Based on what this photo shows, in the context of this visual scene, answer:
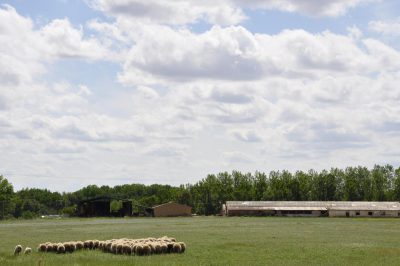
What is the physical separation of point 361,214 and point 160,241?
122 metres

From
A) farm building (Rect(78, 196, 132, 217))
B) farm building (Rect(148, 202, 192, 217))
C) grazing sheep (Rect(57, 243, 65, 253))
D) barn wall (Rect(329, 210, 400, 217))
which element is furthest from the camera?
farm building (Rect(148, 202, 192, 217))

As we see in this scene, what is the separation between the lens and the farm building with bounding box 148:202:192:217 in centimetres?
16812

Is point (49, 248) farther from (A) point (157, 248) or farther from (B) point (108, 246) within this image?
(A) point (157, 248)

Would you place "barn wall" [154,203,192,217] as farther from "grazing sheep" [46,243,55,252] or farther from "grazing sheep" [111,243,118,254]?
"grazing sheep" [111,243,118,254]

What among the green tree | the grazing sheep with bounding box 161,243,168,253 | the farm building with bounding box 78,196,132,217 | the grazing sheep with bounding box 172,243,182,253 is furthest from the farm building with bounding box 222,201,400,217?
the grazing sheep with bounding box 161,243,168,253

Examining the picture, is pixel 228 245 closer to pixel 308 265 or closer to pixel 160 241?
pixel 160 241

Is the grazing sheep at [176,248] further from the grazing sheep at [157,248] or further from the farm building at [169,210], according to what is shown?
the farm building at [169,210]

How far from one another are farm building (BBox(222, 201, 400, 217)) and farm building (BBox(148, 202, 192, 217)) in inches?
490

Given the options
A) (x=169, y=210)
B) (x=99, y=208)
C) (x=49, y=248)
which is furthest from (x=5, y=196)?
(x=49, y=248)

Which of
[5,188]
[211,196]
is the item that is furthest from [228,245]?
[211,196]

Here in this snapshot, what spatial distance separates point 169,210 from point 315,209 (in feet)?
121

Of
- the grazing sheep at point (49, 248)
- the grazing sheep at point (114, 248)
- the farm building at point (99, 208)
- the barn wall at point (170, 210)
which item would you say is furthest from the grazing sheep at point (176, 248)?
the barn wall at point (170, 210)

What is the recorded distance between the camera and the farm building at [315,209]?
15525 centimetres

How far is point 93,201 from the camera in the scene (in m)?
164
